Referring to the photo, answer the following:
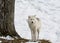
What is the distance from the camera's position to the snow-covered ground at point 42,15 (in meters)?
10.5

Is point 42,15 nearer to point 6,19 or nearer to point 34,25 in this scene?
point 6,19

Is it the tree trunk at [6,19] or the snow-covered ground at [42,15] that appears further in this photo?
the snow-covered ground at [42,15]

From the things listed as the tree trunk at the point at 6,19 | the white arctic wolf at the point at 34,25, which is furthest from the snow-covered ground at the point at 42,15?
the white arctic wolf at the point at 34,25

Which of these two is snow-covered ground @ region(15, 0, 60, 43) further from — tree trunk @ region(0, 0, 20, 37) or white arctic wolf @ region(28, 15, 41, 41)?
white arctic wolf @ region(28, 15, 41, 41)

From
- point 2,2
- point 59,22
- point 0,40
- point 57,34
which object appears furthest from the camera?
point 59,22

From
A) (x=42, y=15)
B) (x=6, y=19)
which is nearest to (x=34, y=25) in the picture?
(x=6, y=19)

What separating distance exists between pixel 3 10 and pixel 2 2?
0.24 meters

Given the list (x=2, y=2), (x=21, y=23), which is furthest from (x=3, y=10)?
(x=21, y=23)

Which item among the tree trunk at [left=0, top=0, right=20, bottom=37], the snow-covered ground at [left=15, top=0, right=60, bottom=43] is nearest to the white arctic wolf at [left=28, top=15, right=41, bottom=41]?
the tree trunk at [left=0, top=0, right=20, bottom=37]

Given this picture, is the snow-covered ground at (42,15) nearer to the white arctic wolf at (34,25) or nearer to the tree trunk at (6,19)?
the tree trunk at (6,19)

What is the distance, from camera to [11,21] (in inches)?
310

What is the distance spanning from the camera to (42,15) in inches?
459

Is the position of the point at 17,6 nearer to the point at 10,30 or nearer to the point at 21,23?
the point at 21,23

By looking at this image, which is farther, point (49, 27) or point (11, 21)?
point (49, 27)
